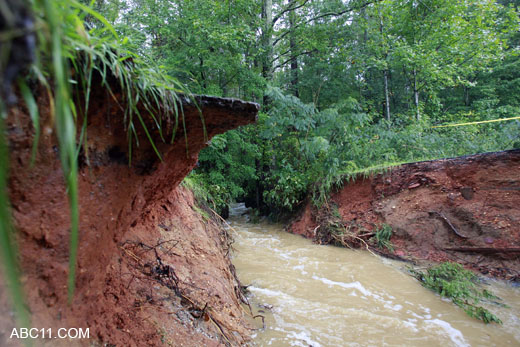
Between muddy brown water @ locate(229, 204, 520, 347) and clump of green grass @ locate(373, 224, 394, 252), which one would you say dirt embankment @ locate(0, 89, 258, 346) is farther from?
clump of green grass @ locate(373, 224, 394, 252)

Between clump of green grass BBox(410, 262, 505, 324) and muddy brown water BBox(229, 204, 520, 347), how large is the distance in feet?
0.33

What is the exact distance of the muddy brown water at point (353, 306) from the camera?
2.97 metres

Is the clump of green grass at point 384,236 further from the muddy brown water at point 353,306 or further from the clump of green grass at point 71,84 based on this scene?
the clump of green grass at point 71,84

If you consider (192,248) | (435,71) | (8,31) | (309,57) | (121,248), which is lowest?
(192,248)

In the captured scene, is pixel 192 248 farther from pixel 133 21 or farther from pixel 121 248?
pixel 133 21

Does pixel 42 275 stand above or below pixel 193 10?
below

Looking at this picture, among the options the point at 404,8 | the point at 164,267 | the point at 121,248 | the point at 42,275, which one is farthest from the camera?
the point at 404,8

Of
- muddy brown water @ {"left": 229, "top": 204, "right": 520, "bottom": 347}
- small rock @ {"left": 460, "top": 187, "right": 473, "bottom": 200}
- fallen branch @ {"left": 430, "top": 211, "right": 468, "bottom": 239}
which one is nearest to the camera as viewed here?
muddy brown water @ {"left": 229, "top": 204, "right": 520, "bottom": 347}

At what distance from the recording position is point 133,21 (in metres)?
8.68

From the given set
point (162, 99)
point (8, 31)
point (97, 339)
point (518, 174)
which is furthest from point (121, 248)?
A: point (518, 174)

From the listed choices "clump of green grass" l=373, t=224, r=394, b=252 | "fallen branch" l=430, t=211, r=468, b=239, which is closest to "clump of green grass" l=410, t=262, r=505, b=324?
Result: "fallen branch" l=430, t=211, r=468, b=239

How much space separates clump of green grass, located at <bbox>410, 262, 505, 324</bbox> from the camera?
136 inches

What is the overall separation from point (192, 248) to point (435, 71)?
9749mm

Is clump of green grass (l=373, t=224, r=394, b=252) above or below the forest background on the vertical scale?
below
